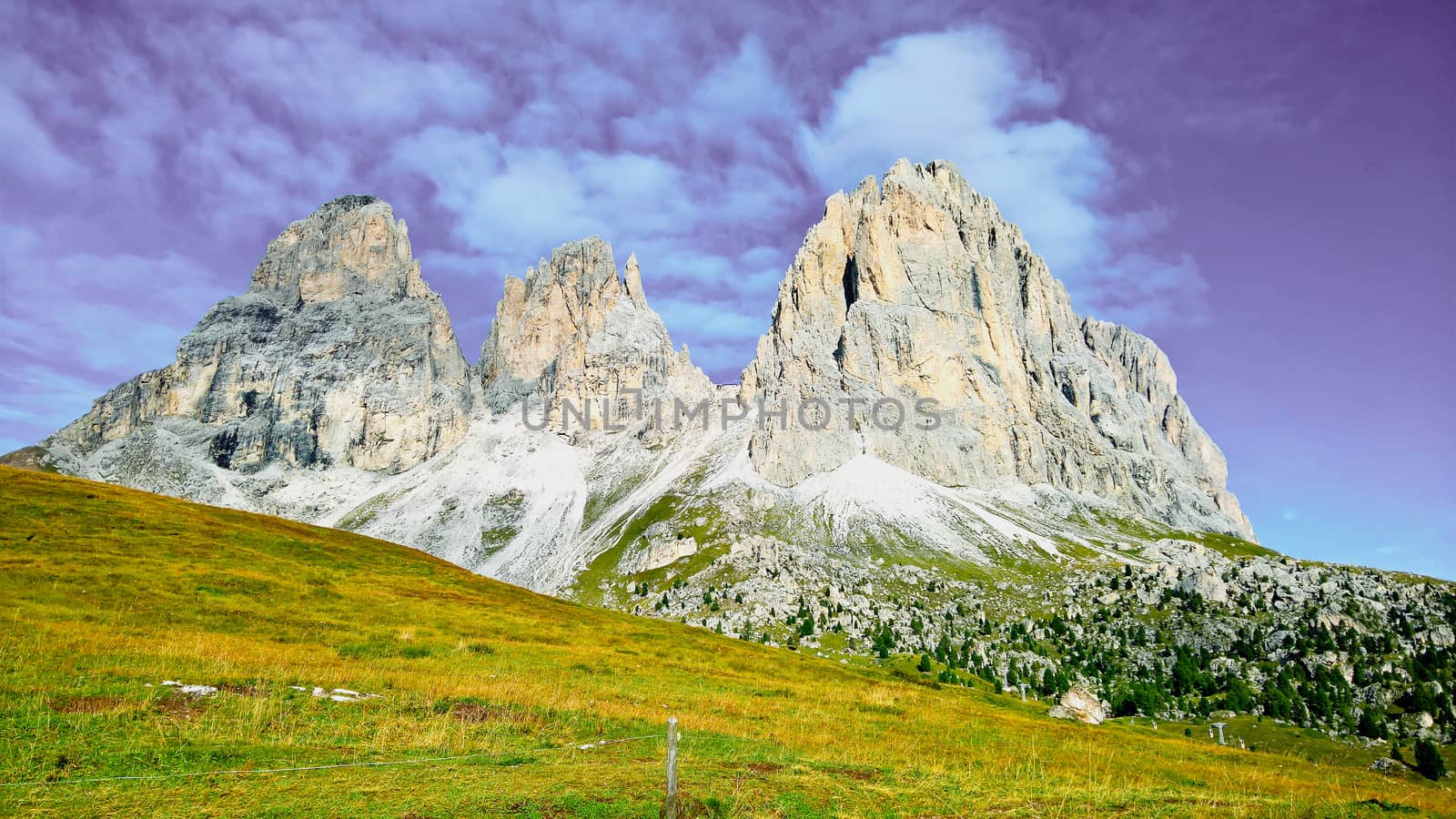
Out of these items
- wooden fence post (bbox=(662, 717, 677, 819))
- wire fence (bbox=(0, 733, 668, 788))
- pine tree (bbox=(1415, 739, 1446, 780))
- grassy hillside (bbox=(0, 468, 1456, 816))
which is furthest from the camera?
pine tree (bbox=(1415, 739, 1446, 780))

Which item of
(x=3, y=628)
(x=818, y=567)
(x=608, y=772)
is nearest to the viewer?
(x=608, y=772)

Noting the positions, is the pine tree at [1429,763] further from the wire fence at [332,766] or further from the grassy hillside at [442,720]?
the wire fence at [332,766]

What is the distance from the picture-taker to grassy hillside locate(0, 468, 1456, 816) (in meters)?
16.6

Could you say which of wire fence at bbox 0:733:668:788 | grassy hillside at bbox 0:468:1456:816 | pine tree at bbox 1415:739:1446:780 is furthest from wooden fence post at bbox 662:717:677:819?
pine tree at bbox 1415:739:1446:780

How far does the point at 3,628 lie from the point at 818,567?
7102 inches

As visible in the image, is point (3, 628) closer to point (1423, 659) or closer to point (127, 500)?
point (127, 500)

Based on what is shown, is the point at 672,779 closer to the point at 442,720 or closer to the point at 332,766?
the point at 332,766

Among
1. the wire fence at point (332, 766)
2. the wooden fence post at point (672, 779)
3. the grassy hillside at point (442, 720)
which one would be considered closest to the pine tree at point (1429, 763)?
the grassy hillside at point (442, 720)

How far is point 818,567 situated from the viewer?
644ft

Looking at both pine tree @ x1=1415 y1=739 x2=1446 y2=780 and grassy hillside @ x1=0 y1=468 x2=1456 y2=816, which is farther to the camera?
pine tree @ x1=1415 y1=739 x2=1446 y2=780

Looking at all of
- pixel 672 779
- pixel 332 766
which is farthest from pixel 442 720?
pixel 672 779

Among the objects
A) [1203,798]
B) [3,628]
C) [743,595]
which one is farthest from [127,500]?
[743,595]

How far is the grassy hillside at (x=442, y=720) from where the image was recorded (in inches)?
653

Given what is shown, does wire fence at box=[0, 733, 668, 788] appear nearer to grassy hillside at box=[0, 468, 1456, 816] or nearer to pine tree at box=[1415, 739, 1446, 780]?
grassy hillside at box=[0, 468, 1456, 816]
